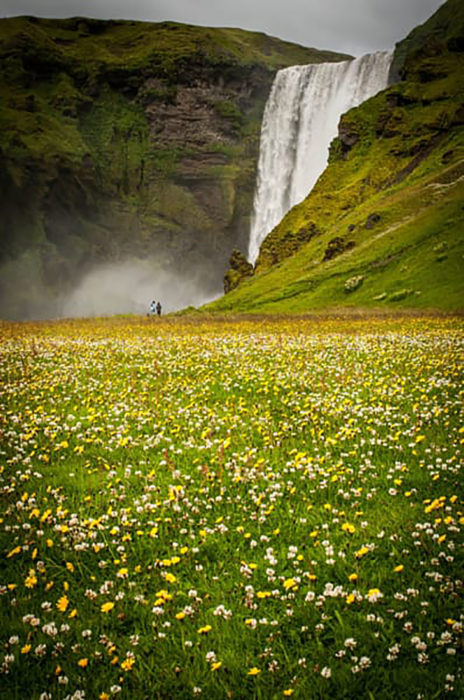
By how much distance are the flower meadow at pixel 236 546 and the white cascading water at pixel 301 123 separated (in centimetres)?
10391

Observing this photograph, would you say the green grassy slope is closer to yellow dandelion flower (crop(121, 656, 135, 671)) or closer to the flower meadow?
the flower meadow

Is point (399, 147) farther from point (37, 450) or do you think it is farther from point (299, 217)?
point (37, 450)

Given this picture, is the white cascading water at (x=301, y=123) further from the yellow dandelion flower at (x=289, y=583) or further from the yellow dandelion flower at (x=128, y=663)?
the yellow dandelion flower at (x=128, y=663)

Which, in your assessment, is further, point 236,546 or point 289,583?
point 236,546

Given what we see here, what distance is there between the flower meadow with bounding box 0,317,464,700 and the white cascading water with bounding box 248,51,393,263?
10391 centimetres

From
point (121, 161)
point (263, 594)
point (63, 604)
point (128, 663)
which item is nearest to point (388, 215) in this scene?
point (263, 594)

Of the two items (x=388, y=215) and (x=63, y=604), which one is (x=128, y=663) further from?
(x=388, y=215)

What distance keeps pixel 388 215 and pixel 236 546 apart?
65.5 metres

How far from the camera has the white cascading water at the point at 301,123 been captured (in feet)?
336

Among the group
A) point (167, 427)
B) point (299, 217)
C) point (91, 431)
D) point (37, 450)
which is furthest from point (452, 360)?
point (299, 217)

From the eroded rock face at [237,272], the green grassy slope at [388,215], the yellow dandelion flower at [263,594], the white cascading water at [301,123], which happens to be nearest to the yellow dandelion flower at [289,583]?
the yellow dandelion flower at [263,594]

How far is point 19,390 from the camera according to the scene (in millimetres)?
12727

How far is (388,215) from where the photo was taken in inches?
2479

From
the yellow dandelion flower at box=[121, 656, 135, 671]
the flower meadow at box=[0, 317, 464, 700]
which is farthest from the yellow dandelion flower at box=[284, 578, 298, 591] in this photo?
the yellow dandelion flower at box=[121, 656, 135, 671]
